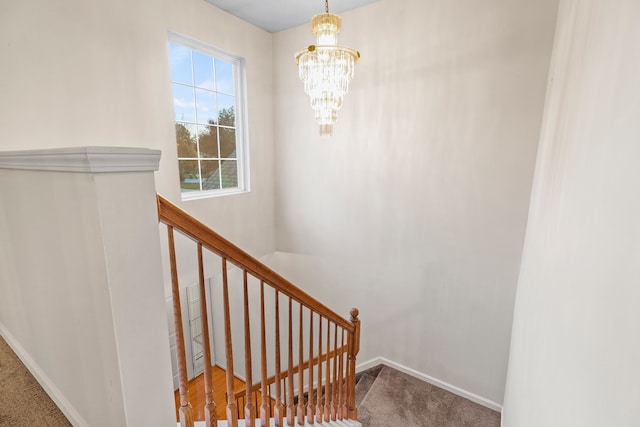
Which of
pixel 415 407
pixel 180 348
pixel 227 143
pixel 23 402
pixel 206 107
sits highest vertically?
pixel 206 107

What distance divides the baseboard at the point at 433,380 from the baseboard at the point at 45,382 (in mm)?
3235

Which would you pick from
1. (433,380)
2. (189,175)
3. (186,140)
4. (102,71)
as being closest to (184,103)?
(186,140)

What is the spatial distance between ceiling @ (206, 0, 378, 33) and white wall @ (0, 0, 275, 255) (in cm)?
12

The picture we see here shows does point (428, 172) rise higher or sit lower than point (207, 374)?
higher

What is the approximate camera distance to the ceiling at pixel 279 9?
3086mm

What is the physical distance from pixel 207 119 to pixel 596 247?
355cm

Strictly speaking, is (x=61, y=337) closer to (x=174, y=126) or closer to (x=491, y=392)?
(x=174, y=126)

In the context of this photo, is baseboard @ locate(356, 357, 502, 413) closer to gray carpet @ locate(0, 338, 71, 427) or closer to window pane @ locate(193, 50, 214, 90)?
gray carpet @ locate(0, 338, 71, 427)

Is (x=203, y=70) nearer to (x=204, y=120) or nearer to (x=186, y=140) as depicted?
(x=204, y=120)

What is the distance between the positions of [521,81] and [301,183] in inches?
99.4

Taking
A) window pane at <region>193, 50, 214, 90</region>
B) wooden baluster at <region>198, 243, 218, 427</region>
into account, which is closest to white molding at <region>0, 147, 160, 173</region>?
wooden baluster at <region>198, 243, 218, 427</region>

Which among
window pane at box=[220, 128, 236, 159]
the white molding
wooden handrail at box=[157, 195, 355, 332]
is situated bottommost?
wooden handrail at box=[157, 195, 355, 332]

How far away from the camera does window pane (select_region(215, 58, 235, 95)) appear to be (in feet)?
11.4

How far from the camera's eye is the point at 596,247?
26.9 inches
